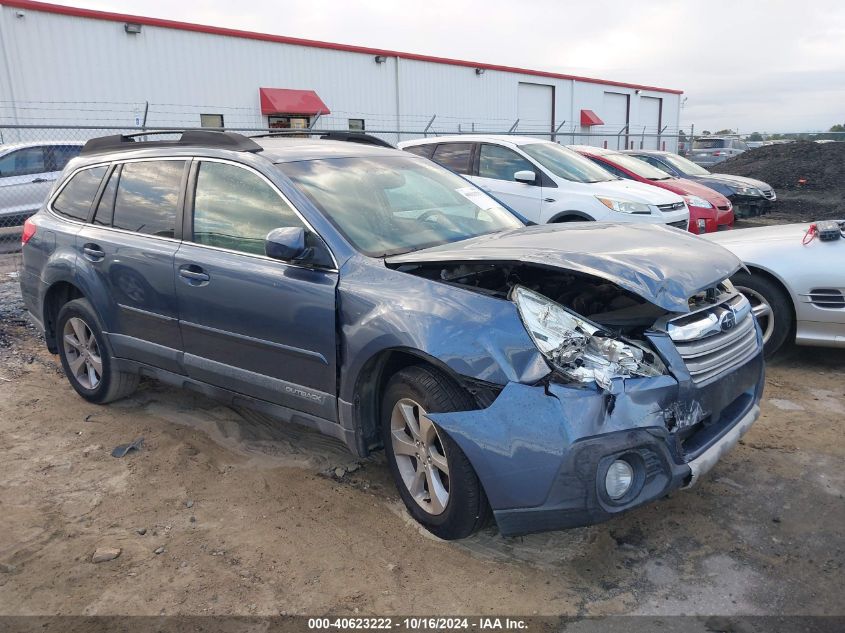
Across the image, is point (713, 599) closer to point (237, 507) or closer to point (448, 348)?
point (448, 348)

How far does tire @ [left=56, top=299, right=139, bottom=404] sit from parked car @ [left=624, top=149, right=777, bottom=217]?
11.7 m

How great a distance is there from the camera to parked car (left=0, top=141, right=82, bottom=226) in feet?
37.5

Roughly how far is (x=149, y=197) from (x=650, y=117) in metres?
43.3

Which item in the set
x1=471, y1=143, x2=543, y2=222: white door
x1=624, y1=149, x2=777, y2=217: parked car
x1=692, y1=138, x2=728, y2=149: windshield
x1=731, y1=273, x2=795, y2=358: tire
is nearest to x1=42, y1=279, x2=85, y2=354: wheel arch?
x1=731, y1=273, x2=795, y2=358: tire

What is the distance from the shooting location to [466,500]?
9.23 feet

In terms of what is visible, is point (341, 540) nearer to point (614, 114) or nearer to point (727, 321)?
point (727, 321)

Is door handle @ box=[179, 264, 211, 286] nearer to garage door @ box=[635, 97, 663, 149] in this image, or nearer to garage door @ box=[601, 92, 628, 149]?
garage door @ box=[601, 92, 628, 149]

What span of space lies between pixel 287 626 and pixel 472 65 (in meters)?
28.1

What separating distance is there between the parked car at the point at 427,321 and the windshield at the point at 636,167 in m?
7.27

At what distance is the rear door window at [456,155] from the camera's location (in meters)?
9.25

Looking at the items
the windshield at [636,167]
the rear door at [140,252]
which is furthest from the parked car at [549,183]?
the rear door at [140,252]

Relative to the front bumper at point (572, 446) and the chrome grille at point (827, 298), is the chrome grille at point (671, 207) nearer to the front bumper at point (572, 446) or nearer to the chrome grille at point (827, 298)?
the chrome grille at point (827, 298)

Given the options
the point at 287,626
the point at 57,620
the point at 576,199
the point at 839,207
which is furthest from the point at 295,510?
the point at 839,207

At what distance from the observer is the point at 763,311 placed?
5.19 meters
